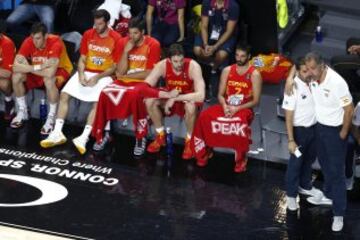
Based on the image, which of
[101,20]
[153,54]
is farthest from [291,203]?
[101,20]

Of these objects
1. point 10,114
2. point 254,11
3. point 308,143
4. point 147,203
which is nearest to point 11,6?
point 10,114

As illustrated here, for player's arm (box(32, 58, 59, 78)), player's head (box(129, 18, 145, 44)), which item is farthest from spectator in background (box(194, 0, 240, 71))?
player's arm (box(32, 58, 59, 78))

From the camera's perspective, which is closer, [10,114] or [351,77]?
[351,77]

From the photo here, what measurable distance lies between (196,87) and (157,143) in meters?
0.70

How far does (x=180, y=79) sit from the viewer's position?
8000 mm

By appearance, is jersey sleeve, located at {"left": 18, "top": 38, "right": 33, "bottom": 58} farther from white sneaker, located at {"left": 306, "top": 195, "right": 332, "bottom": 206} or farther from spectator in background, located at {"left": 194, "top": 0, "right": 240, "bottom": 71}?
white sneaker, located at {"left": 306, "top": 195, "right": 332, "bottom": 206}

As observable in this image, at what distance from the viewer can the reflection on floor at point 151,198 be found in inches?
266

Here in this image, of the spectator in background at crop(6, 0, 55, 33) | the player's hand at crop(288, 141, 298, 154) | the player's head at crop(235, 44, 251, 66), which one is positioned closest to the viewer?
the player's hand at crop(288, 141, 298, 154)

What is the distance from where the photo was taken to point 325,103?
6555 millimetres

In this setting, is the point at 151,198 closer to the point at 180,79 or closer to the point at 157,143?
the point at 157,143

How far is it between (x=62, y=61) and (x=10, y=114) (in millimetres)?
814

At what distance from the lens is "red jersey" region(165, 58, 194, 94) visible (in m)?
7.96

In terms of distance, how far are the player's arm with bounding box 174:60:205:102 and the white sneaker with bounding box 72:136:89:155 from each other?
1.02 m

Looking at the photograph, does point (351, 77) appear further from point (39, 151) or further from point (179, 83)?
point (39, 151)
